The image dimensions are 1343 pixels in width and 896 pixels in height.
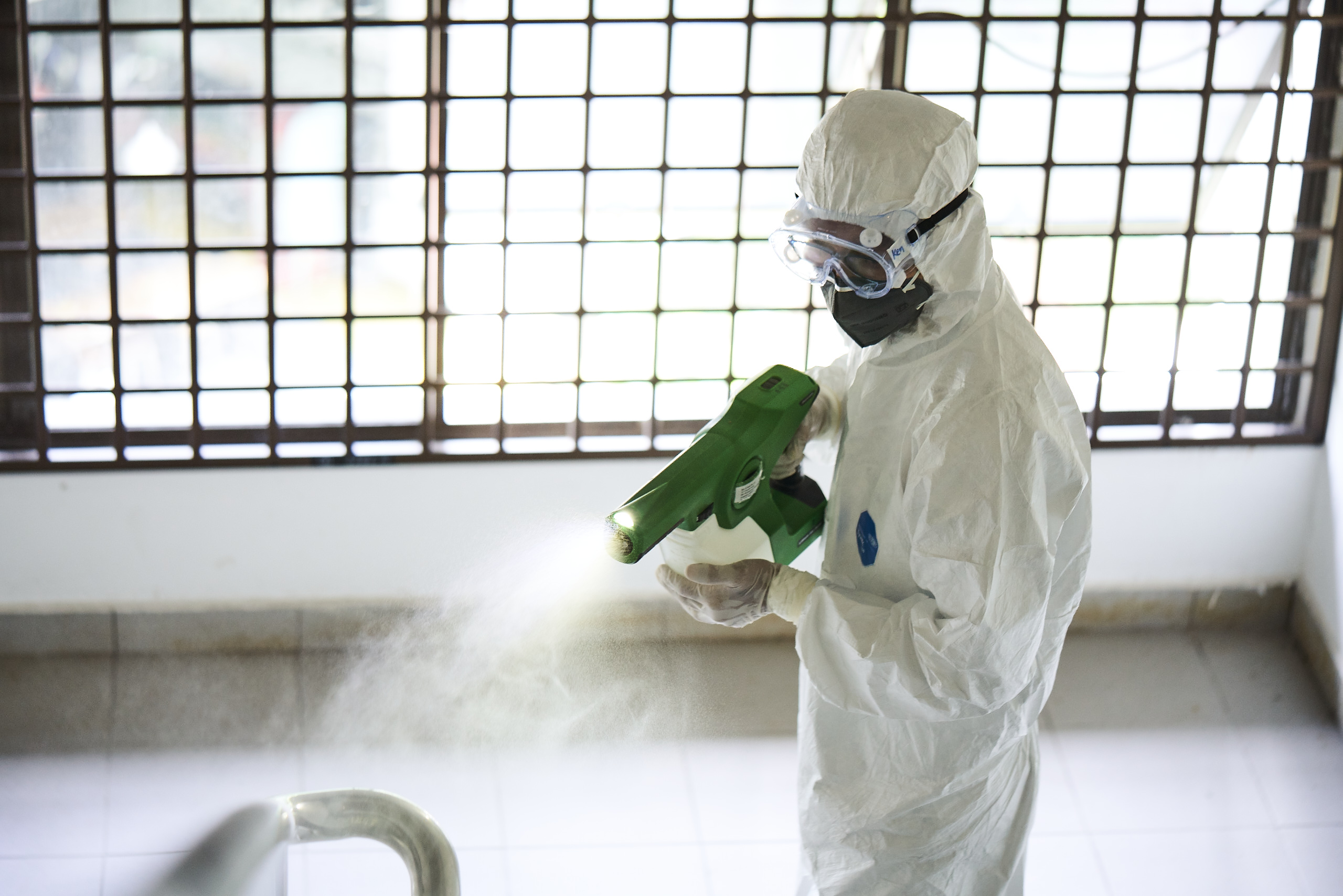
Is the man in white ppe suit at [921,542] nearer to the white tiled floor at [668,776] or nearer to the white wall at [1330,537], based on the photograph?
the white tiled floor at [668,776]

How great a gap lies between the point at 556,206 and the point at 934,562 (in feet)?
5.45

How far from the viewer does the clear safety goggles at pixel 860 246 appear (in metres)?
1.39

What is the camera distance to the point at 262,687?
285 cm

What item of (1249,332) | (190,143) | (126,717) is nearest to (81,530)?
(126,717)

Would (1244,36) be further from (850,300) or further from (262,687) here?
(262,687)

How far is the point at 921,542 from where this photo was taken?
54.9 inches

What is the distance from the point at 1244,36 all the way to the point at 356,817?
2.63m

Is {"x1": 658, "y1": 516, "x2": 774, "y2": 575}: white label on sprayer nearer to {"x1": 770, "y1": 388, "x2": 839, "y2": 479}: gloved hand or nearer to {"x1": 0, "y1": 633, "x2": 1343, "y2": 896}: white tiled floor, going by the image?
{"x1": 770, "y1": 388, "x2": 839, "y2": 479}: gloved hand

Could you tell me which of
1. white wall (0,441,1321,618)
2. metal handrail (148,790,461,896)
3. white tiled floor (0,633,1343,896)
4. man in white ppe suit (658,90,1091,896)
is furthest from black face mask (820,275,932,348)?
white wall (0,441,1321,618)

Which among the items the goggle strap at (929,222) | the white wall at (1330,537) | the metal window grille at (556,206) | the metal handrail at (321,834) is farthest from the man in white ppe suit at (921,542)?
the white wall at (1330,537)

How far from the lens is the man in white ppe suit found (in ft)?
4.51

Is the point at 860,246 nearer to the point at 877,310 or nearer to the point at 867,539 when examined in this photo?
the point at 877,310

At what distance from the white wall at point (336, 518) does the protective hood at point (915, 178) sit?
156 centimetres

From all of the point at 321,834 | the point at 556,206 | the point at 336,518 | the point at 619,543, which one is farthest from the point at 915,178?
the point at 336,518
